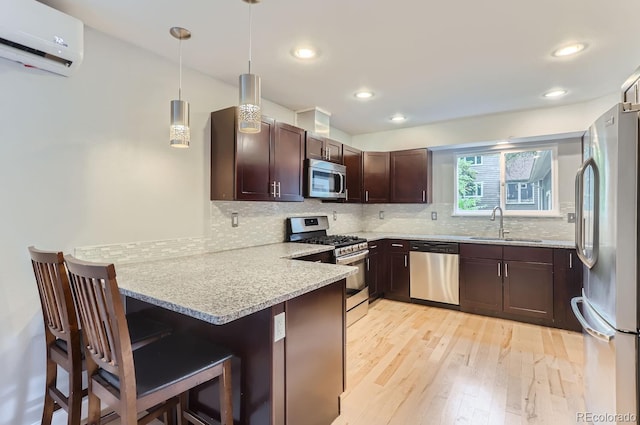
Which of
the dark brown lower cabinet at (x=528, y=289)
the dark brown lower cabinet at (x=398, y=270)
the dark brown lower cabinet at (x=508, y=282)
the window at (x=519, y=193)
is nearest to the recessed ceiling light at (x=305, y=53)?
the dark brown lower cabinet at (x=398, y=270)

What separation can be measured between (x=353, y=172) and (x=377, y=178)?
18.1 inches

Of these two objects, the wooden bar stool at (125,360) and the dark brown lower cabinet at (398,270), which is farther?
the dark brown lower cabinet at (398,270)

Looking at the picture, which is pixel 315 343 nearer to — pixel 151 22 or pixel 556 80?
pixel 151 22

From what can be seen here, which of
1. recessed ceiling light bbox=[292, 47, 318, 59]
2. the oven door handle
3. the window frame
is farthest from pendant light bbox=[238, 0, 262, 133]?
the window frame

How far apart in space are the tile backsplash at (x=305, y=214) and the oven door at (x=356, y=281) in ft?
2.58

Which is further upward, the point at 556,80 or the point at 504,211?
the point at 556,80

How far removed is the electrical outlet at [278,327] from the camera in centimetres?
140

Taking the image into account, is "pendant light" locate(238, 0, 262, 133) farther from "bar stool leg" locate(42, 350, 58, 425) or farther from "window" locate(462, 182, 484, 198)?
"window" locate(462, 182, 484, 198)

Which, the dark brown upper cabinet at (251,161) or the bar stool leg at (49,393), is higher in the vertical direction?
the dark brown upper cabinet at (251,161)

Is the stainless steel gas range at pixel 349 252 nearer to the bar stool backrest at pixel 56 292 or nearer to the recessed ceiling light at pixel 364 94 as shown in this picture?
the recessed ceiling light at pixel 364 94

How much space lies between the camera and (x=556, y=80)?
2.84 meters

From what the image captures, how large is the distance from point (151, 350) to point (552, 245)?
3752 millimetres

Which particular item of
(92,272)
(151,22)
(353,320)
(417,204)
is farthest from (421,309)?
(151,22)

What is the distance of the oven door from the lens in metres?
3.37
